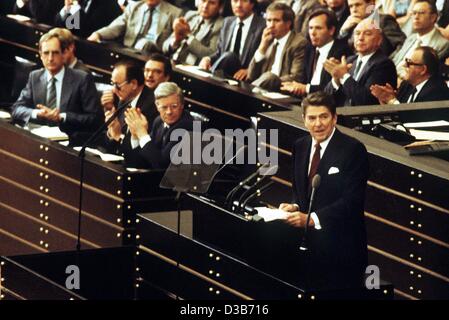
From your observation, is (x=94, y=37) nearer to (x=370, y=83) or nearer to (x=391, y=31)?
(x=391, y=31)

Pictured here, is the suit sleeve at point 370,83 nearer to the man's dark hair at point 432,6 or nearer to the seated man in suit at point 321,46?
the seated man in suit at point 321,46

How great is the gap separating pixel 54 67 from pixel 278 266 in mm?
4421

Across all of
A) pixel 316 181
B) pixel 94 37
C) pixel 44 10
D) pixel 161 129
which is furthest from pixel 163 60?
pixel 44 10

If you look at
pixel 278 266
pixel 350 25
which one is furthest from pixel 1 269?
pixel 350 25

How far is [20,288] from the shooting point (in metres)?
9.13

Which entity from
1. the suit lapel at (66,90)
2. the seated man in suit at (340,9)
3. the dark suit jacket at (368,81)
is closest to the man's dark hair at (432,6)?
the dark suit jacket at (368,81)

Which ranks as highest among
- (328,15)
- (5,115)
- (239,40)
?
(328,15)

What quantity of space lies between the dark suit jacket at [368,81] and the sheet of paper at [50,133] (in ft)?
7.33

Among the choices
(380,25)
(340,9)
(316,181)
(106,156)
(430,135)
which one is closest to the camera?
(316,181)

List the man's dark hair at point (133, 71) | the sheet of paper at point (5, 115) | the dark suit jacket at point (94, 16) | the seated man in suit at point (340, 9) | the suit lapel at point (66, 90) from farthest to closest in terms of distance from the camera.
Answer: the dark suit jacket at point (94, 16) → the seated man in suit at point (340, 9) → the sheet of paper at point (5, 115) → the suit lapel at point (66, 90) → the man's dark hair at point (133, 71)

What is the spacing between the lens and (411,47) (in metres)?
13.3

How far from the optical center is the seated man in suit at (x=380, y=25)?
13586mm

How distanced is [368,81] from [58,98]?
2527mm
